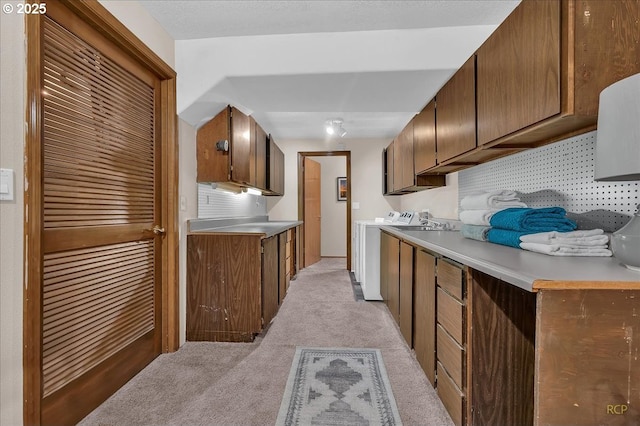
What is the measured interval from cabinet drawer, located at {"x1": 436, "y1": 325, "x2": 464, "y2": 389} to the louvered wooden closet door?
1.85 meters

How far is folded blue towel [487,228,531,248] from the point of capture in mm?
1428

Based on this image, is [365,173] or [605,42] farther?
[365,173]

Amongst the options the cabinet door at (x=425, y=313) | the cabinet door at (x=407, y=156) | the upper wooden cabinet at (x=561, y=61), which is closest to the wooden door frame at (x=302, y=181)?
the cabinet door at (x=407, y=156)

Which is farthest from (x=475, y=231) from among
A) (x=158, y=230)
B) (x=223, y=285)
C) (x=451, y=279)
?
(x=158, y=230)

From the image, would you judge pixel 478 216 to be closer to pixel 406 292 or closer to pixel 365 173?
pixel 406 292

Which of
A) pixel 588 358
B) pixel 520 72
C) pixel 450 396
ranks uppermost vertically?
pixel 520 72

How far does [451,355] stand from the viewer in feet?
4.74

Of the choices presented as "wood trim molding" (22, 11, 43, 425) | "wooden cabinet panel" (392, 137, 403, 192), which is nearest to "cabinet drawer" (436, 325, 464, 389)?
"wood trim molding" (22, 11, 43, 425)

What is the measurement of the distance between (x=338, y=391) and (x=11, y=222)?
5.77 feet

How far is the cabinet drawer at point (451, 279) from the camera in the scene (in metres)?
1.35

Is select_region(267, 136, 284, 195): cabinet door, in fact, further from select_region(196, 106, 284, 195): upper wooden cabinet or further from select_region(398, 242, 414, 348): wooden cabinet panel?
select_region(398, 242, 414, 348): wooden cabinet panel

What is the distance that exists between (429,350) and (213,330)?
1.68 meters

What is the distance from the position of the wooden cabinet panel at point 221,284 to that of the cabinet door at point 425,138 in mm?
1629

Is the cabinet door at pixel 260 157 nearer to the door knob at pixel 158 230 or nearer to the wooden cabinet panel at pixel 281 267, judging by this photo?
the wooden cabinet panel at pixel 281 267
